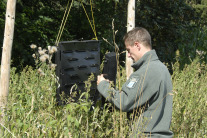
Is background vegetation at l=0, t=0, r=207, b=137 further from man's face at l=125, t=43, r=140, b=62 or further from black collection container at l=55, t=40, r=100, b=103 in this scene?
black collection container at l=55, t=40, r=100, b=103

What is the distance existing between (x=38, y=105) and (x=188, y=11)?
6965 millimetres

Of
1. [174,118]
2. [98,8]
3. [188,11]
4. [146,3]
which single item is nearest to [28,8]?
[98,8]

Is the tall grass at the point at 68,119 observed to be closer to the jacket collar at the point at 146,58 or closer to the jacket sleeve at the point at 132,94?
the jacket sleeve at the point at 132,94

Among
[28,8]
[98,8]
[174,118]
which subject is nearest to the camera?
[174,118]

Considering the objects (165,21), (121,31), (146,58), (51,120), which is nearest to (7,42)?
(51,120)

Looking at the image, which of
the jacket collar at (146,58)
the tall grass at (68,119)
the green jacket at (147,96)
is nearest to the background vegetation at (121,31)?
the tall grass at (68,119)

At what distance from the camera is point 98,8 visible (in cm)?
841

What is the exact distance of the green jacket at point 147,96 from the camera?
101 inches

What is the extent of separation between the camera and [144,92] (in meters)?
2.57

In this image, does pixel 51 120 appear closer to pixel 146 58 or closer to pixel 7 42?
pixel 146 58

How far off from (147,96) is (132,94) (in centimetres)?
13

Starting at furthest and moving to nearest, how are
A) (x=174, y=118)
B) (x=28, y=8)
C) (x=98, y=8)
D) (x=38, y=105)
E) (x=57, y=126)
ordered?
(x=98, y=8) → (x=28, y=8) → (x=174, y=118) → (x=38, y=105) → (x=57, y=126)

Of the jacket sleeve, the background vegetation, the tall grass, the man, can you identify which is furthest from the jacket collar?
the background vegetation

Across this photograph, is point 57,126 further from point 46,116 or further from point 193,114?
point 193,114
